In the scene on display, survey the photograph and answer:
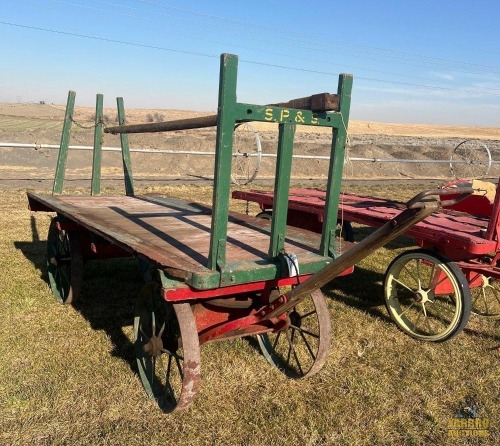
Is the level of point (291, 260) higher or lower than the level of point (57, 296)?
higher

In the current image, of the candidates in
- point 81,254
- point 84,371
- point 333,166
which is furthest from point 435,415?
point 81,254

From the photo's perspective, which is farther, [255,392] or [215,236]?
[255,392]

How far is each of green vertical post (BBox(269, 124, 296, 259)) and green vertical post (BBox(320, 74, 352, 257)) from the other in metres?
0.27

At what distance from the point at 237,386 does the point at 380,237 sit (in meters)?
1.62

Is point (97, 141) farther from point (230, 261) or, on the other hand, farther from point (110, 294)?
point (230, 261)

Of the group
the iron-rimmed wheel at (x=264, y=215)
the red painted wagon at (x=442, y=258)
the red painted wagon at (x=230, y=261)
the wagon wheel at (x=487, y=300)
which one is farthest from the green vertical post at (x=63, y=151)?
the wagon wheel at (x=487, y=300)

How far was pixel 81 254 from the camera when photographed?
14.1 feet

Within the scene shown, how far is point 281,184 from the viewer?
2.68 m

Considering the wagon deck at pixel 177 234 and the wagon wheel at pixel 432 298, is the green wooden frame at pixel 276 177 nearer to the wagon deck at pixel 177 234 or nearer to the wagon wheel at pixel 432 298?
the wagon deck at pixel 177 234

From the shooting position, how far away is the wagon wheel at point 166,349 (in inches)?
102

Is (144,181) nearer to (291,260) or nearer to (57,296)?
(57,296)

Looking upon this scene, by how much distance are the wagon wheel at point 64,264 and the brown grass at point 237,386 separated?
0.15 metres

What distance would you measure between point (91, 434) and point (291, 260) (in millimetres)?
1446

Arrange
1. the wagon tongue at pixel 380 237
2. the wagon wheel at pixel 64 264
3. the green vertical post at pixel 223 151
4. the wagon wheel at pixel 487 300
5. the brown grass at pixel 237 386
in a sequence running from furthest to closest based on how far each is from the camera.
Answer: the wagon wheel at pixel 487 300
the wagon wheel at pixel 64 264
the brown grass at pixel 237 386
the green vertical post at pixel 223 151
the wagon tongue at pixel 380 237
